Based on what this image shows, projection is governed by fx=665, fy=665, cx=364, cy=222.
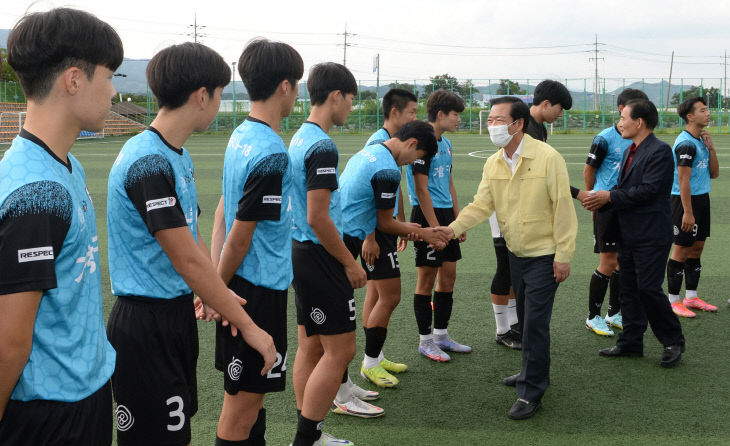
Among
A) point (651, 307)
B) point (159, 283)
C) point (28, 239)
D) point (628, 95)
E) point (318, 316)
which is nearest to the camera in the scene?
point (28, 239)

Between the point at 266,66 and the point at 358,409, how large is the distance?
235 centimetres

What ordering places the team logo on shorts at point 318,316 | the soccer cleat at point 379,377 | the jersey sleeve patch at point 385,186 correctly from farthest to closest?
the soccer cleat at point 379,377
the jersey sleeve patch at point 385,186
the team logo on shorts at point 318,316

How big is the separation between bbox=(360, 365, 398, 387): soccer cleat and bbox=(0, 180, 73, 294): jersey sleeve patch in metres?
3.41

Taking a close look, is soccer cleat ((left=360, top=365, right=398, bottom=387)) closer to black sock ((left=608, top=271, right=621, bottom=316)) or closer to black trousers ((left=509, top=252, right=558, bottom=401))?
black trousers ((left=509, top=252, right=558, bottom=401))

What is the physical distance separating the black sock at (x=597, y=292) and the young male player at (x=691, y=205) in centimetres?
97

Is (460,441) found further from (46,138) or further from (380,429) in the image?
(46,138)

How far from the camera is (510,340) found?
560cm

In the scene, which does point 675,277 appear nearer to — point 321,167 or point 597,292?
point 597,292

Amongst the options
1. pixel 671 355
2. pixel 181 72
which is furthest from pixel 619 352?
pixel 181 72

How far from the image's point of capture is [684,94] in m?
44.8

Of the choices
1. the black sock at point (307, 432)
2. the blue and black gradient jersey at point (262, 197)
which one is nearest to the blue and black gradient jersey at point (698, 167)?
the black sock at point (307, 432)

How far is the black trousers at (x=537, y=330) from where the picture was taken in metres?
4.32

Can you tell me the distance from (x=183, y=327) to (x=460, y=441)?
2.11m

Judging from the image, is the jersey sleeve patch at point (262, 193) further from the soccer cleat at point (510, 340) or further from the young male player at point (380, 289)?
the soccer cleat at point (510, 340)
